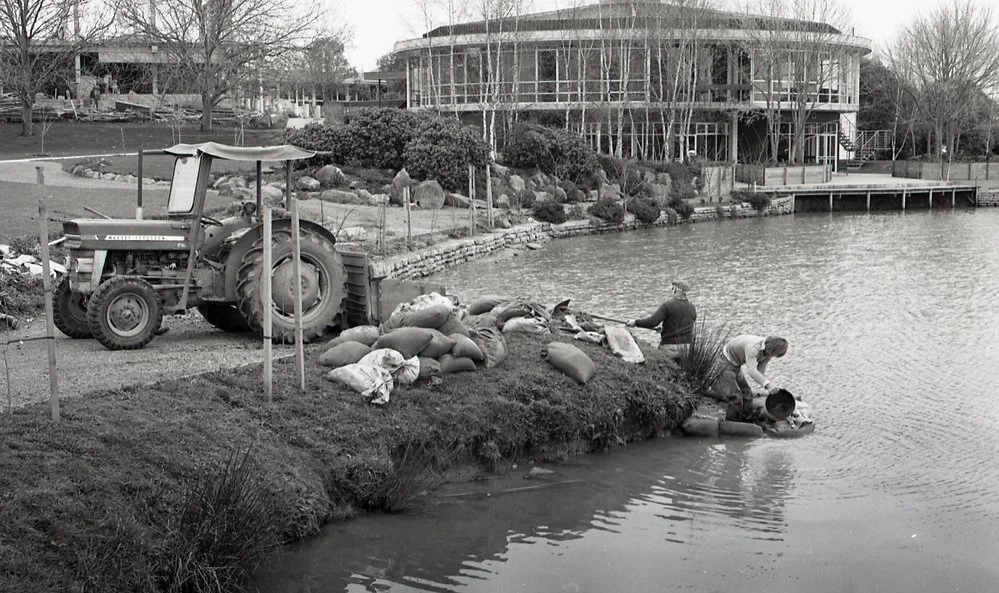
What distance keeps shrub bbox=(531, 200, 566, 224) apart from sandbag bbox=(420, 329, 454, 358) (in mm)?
29348

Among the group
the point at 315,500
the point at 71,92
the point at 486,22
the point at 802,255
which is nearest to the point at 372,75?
the point at 71,92

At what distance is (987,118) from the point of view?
241 ft

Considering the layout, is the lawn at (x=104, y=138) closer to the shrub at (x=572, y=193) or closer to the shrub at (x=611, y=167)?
the shrub at (x=572, y=193)

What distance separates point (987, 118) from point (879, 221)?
30395mm

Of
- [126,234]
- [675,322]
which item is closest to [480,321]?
[675,322]

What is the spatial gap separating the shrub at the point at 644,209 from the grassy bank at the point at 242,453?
105 feet

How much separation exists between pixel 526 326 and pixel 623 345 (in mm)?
1267

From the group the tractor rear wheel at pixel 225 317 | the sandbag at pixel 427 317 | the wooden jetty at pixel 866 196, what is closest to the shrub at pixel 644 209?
the wooden jetty at pixel 866 196

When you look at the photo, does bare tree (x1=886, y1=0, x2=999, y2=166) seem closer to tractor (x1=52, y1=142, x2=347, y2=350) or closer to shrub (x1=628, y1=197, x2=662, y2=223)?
shrub (x1=628, y1=197, x2=662, y2=223)

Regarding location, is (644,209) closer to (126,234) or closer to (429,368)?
(126,234)

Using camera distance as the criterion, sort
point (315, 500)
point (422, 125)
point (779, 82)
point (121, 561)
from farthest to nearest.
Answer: point (779, 82), point (422, 125), point (315, 500), point (121, 561)

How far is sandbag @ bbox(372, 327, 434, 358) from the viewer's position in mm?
11352

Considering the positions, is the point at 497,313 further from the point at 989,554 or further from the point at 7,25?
the point at 7,25

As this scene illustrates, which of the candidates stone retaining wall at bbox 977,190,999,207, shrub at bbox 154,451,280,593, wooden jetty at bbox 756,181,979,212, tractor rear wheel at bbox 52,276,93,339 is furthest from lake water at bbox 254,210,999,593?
stone retaining wall at bbox 977,190,999,207
